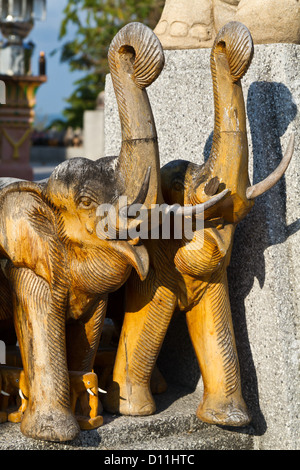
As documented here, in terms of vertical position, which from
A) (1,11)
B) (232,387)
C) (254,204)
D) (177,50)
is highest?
(1,11)

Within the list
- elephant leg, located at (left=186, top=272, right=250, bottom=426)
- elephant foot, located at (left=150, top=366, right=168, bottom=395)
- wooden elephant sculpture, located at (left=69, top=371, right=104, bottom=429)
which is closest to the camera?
wooden elephant sculpture, located at (left=69, top=371, right=104, bottom=429)

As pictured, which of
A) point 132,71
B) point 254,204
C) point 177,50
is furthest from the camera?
point 177,50

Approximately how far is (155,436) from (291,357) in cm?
47

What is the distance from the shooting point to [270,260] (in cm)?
247

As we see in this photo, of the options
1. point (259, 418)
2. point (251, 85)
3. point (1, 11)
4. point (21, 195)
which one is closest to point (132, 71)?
point (21, 195)

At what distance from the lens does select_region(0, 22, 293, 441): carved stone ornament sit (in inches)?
81.4

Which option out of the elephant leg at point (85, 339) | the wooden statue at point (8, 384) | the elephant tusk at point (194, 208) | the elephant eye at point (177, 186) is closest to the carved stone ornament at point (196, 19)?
the elephant eye at point (177, 186)

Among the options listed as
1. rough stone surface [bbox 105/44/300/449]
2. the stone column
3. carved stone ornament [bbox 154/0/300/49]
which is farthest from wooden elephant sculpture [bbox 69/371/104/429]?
the stone column

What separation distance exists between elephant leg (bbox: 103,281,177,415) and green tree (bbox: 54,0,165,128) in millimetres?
8487

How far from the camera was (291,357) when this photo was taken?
2.42 meters

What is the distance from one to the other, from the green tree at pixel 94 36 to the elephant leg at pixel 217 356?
8.50 m

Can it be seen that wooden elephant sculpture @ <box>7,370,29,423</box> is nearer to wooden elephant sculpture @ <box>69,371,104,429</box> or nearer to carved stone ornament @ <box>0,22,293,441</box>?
carved stone ornament @ <box>0,22,293,441</box>

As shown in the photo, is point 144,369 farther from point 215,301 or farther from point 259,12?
point 259,12

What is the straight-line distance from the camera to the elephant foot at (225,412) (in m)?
2.33
